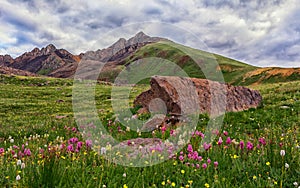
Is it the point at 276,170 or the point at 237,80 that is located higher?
the point at 237,80

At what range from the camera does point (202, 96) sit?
1481 centimetres

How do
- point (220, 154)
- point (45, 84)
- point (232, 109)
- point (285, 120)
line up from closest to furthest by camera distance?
point (220, 154) → point (285, 120) → point (232, 109) → point (45, 84)

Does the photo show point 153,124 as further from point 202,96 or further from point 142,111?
point 202,96

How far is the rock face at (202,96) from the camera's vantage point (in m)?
13.5

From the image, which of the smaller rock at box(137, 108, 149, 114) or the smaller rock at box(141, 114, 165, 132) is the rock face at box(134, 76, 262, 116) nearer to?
the smaller rock at box(137, 108, 149, 114)

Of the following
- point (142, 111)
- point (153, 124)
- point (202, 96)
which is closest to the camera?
point (153, 124)

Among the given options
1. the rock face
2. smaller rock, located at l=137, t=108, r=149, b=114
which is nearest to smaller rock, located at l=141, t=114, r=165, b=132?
the rock face

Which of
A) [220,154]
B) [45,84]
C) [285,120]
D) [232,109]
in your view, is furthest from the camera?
[45,84]

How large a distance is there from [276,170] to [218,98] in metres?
10.8

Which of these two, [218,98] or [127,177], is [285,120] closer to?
[218,98]

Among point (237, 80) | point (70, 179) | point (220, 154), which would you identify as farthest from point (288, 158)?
point (237, 80)

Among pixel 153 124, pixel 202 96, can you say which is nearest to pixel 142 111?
pixel 202 96

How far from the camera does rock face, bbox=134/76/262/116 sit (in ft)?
44.4

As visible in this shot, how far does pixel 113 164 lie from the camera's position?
5246 mm
